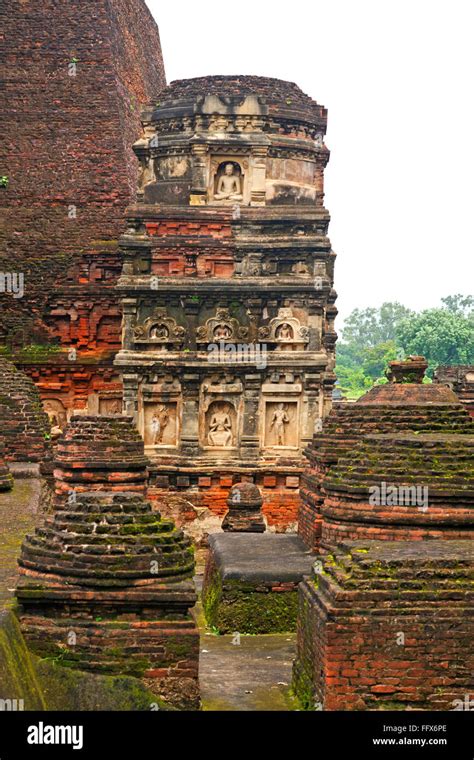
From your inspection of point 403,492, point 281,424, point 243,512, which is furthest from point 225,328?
point 403,492

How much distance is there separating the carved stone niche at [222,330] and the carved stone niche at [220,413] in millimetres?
774

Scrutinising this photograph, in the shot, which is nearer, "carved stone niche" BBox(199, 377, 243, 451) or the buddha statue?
"carved stone niche" BBox(199, 377, 243, 451)

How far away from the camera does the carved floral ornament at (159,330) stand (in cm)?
2366

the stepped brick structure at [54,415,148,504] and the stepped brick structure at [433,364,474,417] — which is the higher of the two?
the stepped brick structure at [433,364,474,417]

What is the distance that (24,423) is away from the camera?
2031 cm

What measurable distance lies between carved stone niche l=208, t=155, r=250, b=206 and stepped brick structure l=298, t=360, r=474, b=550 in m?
8.70

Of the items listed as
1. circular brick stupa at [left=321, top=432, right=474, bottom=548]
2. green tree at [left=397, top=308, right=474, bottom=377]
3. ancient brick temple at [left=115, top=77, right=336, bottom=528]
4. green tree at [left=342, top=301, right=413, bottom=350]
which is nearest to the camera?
circular brick stupa at [left=321, top=432, right=474, bottom=548]

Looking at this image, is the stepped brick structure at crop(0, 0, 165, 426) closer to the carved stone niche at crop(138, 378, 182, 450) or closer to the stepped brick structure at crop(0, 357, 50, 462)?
the carved stone niche at crop(138, 378, 182, 450)

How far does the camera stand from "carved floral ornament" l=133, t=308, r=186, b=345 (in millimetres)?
23656

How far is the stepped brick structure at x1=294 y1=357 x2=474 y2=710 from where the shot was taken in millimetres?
8898

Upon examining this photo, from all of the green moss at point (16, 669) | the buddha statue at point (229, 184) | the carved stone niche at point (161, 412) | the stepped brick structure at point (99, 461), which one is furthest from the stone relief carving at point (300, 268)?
→ the green moss at point (16, 669)

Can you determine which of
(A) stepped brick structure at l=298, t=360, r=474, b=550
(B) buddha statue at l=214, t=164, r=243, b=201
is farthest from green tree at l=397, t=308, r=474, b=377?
(A) stepped brick structure at l=298, t=360, r=474, b=550

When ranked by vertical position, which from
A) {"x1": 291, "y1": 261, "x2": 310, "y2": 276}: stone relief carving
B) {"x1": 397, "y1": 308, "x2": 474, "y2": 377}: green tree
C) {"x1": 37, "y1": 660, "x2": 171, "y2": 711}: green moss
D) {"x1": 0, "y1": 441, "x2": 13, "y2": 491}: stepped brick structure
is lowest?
{"x1": 37, "y1": 660, "x2": 171, "y2": 711}: green moss
